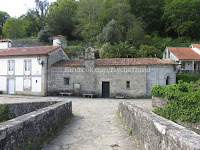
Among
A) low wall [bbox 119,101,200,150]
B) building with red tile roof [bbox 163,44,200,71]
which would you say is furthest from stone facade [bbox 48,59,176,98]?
low wall [bbox 119,101,200,150]

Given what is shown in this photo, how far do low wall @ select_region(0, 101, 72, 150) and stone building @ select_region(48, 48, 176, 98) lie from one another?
11749 mm

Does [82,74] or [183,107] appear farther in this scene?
[82,74]

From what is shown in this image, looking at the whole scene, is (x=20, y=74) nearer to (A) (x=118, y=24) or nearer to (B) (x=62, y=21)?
(A) (x=118, y=24)

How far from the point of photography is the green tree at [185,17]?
39.3m

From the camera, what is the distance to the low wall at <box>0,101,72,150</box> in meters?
2.68

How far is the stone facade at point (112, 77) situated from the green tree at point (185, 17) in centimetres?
2855

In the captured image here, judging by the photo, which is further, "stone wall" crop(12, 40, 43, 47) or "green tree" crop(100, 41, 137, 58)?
"stone wall" crop(12, 40, 43, 47)

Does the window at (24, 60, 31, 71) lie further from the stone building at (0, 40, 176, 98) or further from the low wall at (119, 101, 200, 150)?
→ the low wall at (119, 101, 200, 150)

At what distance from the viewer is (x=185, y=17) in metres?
40.2

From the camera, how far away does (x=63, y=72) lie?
17.8 meters

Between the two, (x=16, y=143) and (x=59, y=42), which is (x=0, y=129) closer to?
(x=16, y=143)

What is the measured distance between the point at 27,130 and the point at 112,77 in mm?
13685

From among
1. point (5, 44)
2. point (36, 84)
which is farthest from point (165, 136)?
point (5, 44)

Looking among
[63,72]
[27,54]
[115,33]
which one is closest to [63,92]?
[63,72]
